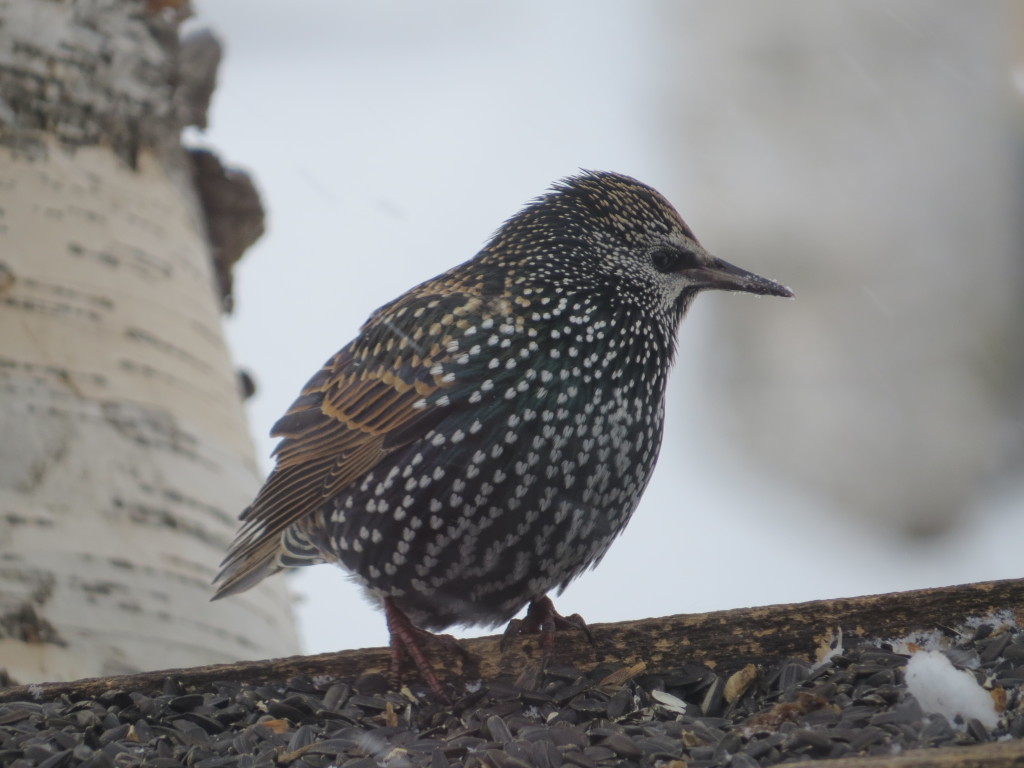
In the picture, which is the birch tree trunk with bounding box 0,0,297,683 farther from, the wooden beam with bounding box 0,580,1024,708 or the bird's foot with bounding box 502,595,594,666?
the bird's foot with bounding box 502,595,594,666

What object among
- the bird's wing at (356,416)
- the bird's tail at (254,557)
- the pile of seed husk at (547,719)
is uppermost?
the bird's wing at (356,416)

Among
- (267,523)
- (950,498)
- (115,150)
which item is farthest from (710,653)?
(950,498)

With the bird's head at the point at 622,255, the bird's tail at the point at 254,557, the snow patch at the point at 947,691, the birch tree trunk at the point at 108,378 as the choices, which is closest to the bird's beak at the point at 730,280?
the bird's head at the point at 622,255

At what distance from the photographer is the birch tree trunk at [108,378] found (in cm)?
277

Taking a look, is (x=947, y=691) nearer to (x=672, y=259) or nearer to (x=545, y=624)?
(x=545, y=624)

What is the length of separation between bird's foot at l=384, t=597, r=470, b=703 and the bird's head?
0.83 m

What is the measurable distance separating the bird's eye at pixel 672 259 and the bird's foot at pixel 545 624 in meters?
0.84

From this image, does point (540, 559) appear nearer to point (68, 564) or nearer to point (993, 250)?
point (68, 564)

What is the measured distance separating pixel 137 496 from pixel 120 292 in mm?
596

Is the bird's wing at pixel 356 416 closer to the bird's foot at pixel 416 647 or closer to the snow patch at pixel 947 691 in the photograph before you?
the bird's foot at pixel 416 647

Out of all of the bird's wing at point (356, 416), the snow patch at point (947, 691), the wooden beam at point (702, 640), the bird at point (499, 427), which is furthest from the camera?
the bird's wing at point (356, 416)

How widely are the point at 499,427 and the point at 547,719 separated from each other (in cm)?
65

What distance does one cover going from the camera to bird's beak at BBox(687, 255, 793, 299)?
2752 mm

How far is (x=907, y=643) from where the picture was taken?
2211 millimetres
